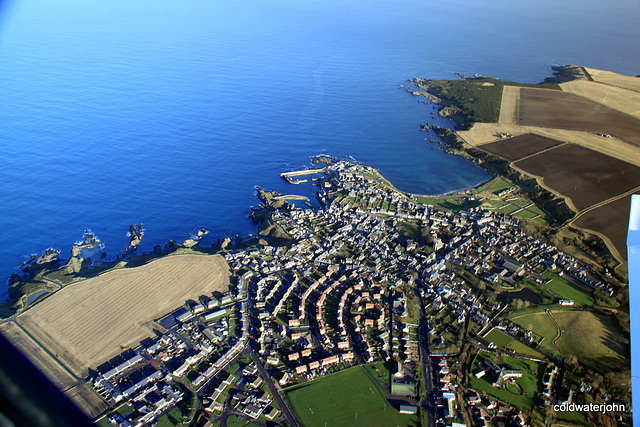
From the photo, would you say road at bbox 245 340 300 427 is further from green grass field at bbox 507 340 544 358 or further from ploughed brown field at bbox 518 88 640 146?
ploughed brown field at bbox 518 88 640 146

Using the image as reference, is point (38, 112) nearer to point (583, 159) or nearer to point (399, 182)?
point (399, 182)

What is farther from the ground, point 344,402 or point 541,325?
point 541,325

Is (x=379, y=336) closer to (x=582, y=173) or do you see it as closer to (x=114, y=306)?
(x=114, y=306)

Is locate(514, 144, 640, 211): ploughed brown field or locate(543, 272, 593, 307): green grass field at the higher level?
locate(514, 144, 640, 211): ploughed brown field

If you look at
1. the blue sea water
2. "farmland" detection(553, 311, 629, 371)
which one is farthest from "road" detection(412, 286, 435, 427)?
the blue sea water

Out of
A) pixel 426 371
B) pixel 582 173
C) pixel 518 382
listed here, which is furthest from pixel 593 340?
pixel 582 173

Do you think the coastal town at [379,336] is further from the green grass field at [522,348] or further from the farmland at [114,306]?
the farmland at [114,306]
